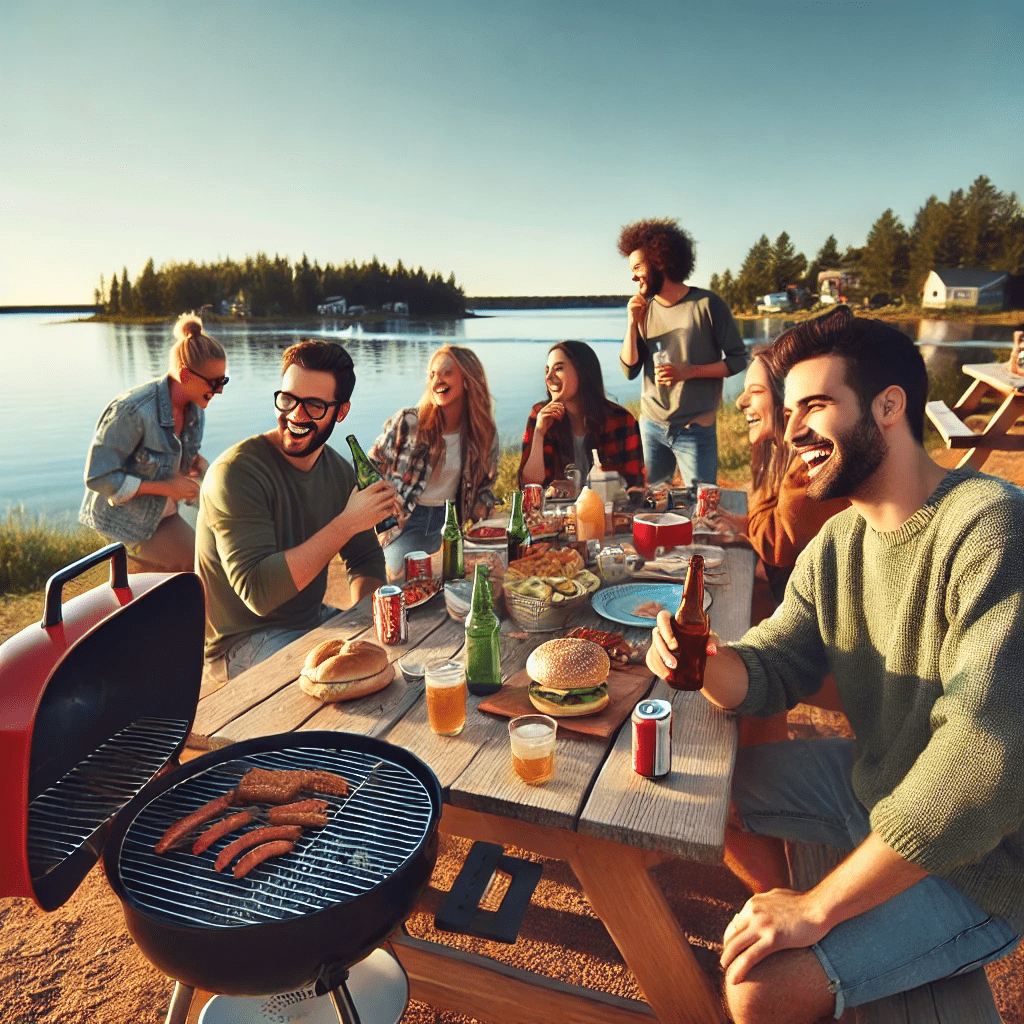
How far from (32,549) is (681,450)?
7.10m

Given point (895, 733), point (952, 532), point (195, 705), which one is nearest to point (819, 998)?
point (895, 733)

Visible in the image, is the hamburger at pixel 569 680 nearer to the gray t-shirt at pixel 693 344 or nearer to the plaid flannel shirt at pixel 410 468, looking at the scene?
the plaid flannel shirt at pixel 410 468

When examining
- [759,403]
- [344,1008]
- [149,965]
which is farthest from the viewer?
[759,403]

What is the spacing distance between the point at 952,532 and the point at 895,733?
510 millimetres

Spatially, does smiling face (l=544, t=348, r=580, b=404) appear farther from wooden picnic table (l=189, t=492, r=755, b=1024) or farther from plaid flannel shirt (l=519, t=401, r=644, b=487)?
wooden picnic table (l=189, t=492, r=755, b=1024)

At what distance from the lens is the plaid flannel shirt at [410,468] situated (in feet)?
14.0

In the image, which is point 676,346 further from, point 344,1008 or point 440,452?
point 344,1008

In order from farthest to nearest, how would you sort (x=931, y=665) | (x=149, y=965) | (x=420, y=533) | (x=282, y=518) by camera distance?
1. (x=420, y=533)
2. (x=282, y=518)
3. (x=149, y=965)
4. (x=931, y=665)

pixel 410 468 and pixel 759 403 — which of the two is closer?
pixel 759 403

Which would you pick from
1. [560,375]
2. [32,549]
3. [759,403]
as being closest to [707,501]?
[759,403]

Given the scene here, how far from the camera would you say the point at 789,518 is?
2.79 metres

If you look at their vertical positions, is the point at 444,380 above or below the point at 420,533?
above

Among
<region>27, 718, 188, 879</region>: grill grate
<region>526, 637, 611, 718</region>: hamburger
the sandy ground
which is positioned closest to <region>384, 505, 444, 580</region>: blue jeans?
the sandy ground

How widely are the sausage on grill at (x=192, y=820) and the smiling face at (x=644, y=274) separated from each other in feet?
14.6
